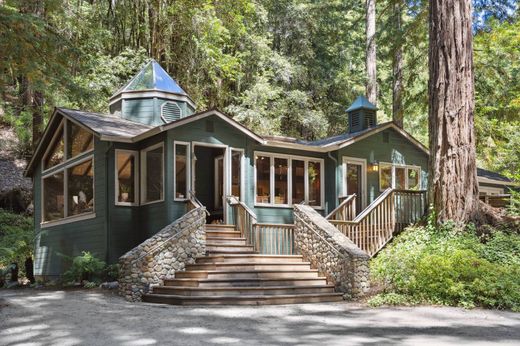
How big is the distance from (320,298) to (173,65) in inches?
670

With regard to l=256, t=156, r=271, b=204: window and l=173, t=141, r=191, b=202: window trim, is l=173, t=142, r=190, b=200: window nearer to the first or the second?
l=173, t=141, r=191, b=202: window trim

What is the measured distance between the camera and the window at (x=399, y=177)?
18.7 meters

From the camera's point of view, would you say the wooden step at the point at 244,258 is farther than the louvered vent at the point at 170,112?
No

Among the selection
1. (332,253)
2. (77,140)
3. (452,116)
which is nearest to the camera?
(332,253)

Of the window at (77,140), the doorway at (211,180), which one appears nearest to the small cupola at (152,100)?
the window at (77,140)

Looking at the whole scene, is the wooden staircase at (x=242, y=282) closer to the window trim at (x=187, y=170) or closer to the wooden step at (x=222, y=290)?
the wooden step at (x=222, y=290)

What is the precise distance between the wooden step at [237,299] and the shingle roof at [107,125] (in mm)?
4784

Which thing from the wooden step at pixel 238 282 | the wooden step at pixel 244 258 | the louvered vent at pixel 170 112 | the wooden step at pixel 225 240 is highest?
the louvered vent at pixel 170 112

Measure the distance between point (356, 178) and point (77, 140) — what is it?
831cm

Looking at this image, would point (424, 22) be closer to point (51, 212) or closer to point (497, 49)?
point (497, 49)

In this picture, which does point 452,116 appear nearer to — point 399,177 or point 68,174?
point 399,177

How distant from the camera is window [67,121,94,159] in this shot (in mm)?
15451

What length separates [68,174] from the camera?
16.3 meters

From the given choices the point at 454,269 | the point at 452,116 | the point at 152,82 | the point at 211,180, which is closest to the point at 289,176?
the point at 211,180
